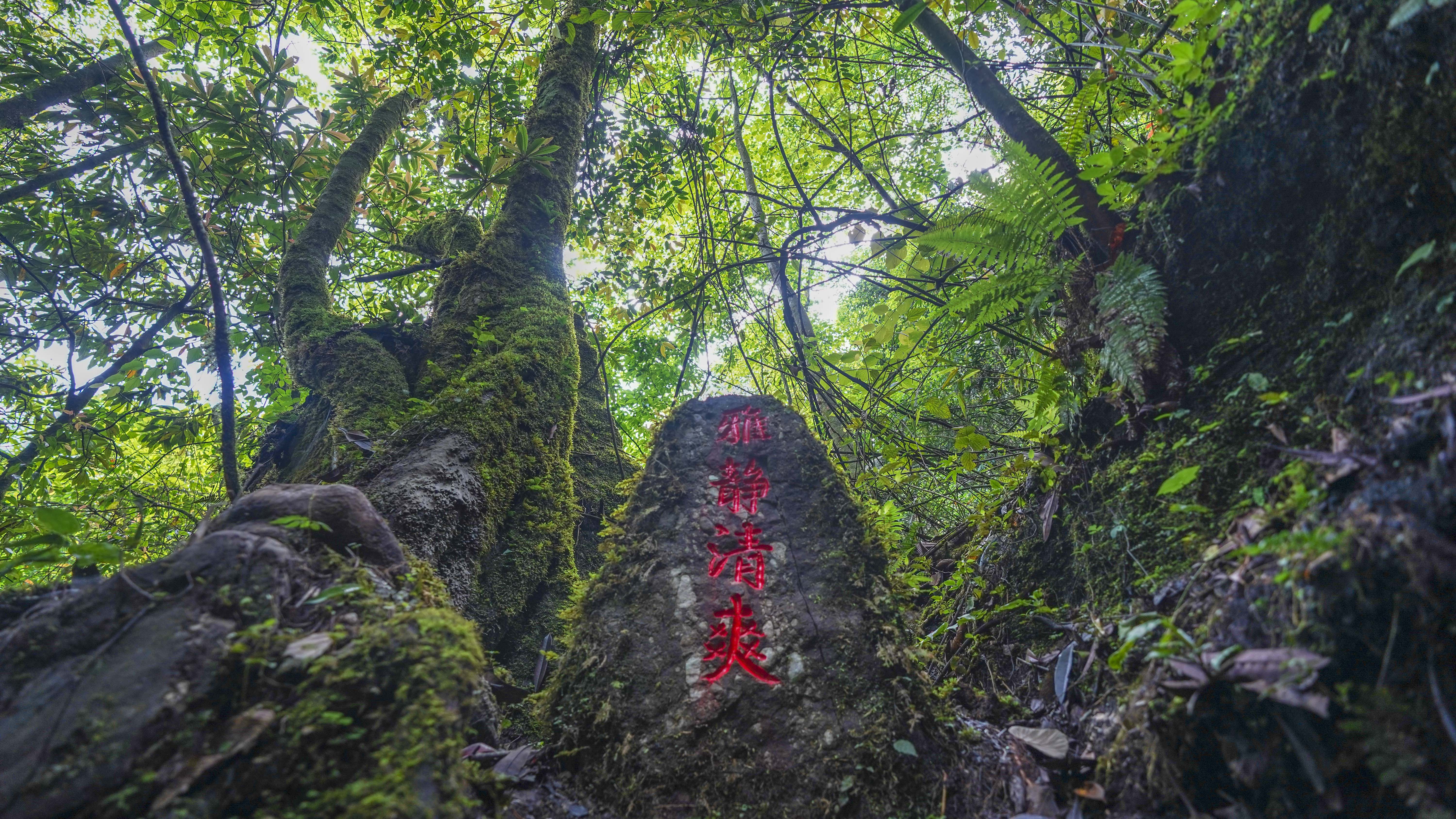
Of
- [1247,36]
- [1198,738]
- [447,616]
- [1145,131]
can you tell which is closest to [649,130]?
[1145,131]

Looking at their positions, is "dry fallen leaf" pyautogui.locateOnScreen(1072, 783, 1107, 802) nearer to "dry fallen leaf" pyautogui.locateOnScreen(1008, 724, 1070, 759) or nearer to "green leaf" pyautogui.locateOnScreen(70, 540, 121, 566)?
"dry fallen leaf" pyautogui.locateOnScreen(1008, 724, 1070, 759)

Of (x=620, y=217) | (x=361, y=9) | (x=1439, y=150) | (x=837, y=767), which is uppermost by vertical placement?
(x=361, y=9)

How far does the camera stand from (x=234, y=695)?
1.26m

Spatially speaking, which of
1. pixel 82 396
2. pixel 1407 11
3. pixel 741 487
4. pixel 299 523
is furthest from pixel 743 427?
pixel 82 396

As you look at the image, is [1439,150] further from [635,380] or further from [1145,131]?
[635,380]

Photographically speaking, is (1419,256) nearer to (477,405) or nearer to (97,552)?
(97,552)

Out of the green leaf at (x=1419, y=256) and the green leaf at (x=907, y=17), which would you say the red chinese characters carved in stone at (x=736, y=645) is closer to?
the green leaf at (x=1419, y=256)

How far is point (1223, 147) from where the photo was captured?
6.57ft

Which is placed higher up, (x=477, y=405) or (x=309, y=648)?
(x=477, y=405)

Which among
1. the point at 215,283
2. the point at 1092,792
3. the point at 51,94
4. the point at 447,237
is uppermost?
the point at 51,94

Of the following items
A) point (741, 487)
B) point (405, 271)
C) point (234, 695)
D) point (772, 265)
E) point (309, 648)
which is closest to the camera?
point (234, 695)

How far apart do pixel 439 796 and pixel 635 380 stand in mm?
9093

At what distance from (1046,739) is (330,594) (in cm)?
212

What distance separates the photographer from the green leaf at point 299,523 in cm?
167
